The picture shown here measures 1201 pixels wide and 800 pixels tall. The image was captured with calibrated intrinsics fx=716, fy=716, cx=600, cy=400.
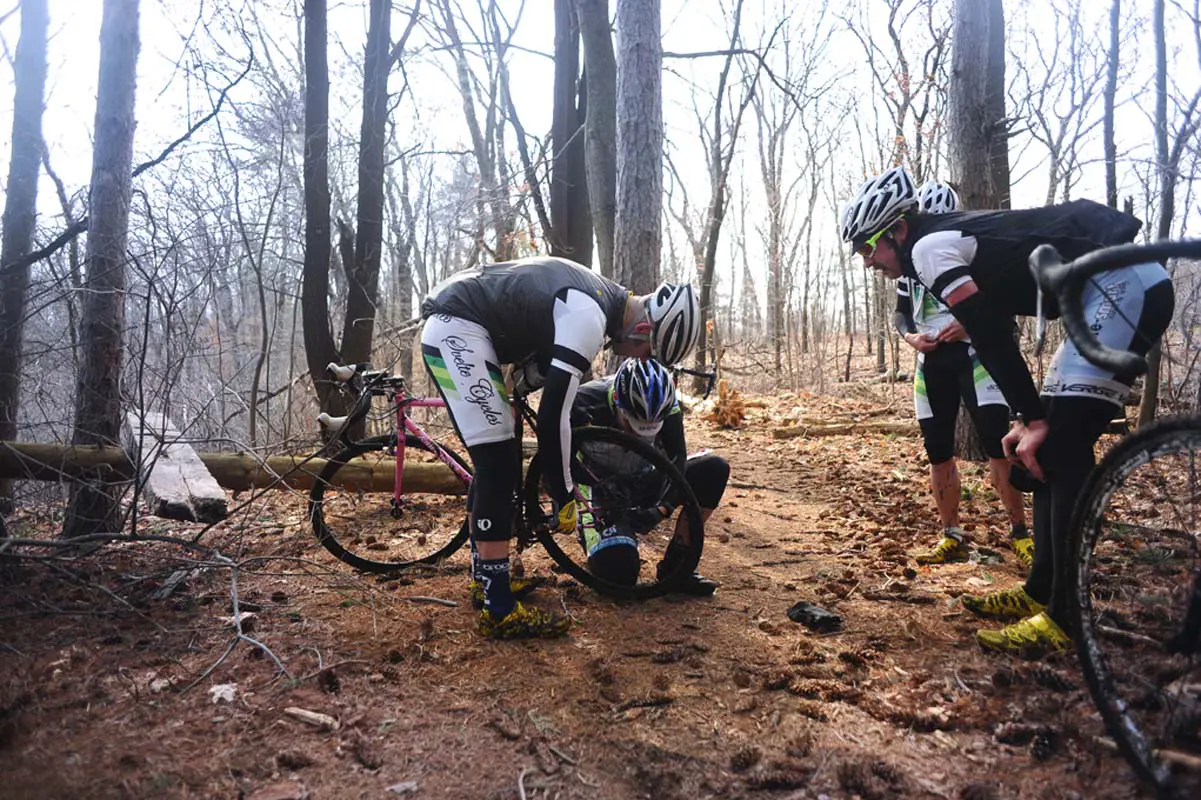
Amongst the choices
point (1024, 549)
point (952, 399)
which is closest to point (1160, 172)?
point (952, 399)

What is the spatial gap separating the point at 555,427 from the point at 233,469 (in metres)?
2.71

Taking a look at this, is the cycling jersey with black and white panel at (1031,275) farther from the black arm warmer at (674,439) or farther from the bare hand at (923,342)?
the black arm warmer at (674,439)

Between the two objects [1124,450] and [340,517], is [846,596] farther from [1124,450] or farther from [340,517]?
[340,517]

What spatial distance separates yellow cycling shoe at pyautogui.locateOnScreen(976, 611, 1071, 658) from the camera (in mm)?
2516

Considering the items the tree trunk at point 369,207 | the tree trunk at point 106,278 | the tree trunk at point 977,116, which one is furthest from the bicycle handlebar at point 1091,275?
the tree trunk at point 369,207

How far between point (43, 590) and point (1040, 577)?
4102 mm

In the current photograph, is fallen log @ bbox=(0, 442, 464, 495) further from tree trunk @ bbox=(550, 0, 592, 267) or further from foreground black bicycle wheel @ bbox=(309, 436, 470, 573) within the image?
tree trunk @ bbox=(550, 0, 592, 267)

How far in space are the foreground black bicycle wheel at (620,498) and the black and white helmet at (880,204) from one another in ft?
4.60

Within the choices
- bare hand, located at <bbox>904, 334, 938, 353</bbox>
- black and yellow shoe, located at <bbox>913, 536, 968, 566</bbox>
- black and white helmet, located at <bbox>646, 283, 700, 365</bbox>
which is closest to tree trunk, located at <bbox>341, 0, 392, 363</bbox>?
black and white helmet, located at <bbox>646, 283, 700, 365</bbox>

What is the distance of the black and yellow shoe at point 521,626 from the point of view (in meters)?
2.94

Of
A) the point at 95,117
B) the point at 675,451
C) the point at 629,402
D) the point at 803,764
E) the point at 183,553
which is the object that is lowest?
the point at 803,764

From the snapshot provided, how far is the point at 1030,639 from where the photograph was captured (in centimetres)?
254

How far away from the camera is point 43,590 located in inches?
121

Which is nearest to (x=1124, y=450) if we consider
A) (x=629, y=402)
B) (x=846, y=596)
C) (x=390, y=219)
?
(x=846, y=596)
